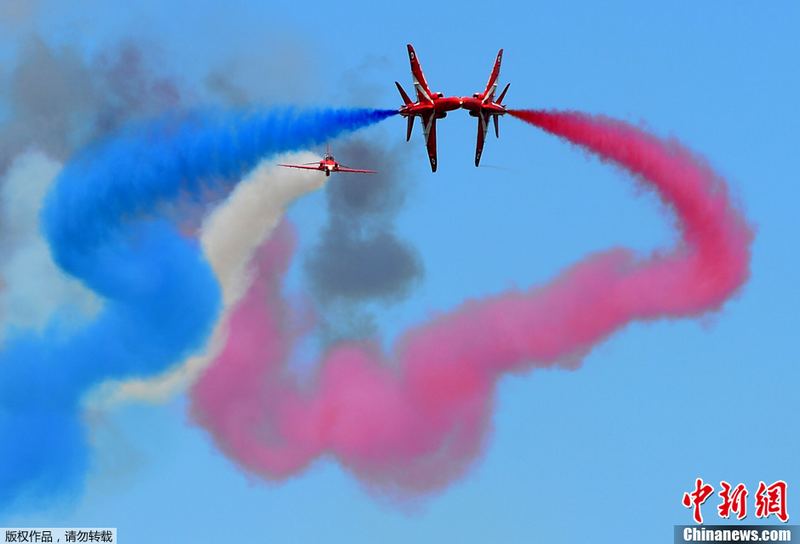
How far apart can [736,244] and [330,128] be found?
12.9 m

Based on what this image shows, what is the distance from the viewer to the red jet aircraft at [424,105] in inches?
4970

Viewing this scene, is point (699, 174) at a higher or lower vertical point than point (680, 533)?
higher

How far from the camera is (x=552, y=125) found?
129500 millimetres

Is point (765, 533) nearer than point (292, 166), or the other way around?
point (765, 533)

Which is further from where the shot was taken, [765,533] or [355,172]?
[355,172]

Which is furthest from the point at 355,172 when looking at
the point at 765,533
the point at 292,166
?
the point at 765,533

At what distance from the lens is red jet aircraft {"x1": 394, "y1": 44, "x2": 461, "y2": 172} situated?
12625 centimetres

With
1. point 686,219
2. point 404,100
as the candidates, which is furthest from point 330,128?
point 686,219

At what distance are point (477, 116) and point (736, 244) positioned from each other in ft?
31.5

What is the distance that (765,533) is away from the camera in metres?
124

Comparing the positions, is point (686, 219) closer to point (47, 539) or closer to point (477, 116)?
point (477, 116)

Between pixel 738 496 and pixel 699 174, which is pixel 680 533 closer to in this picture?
pixel 738 496

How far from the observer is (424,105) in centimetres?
12644

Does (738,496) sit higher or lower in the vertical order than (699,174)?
lower
